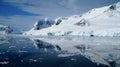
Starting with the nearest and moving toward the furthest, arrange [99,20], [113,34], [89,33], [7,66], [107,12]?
[7,66] < [113,34] < [89,33] < [99,20] < [107,12]

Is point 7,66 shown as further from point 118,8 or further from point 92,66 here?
point 118,8

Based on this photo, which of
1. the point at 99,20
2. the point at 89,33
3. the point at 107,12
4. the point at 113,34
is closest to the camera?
the point at 113,34

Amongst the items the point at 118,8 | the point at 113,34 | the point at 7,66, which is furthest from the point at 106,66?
the point at 118,8

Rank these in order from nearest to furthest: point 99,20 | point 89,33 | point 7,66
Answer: point 7,66 → point 89,33 → point 99,20

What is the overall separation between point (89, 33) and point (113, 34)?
1494 cm

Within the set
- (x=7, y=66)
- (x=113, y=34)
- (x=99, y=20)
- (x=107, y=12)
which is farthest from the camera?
(x=107, y=12)

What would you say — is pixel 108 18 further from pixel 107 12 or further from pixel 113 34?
pixel 113 34

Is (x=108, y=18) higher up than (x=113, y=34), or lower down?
higher up

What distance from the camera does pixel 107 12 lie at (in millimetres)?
124188

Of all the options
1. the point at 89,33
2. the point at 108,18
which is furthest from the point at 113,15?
the point at 89,33

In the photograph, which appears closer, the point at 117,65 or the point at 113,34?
the point at 117,65

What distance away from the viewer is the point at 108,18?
380 ft

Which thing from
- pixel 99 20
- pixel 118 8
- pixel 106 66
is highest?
pixel 118 8

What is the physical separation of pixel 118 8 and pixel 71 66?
381 ft
